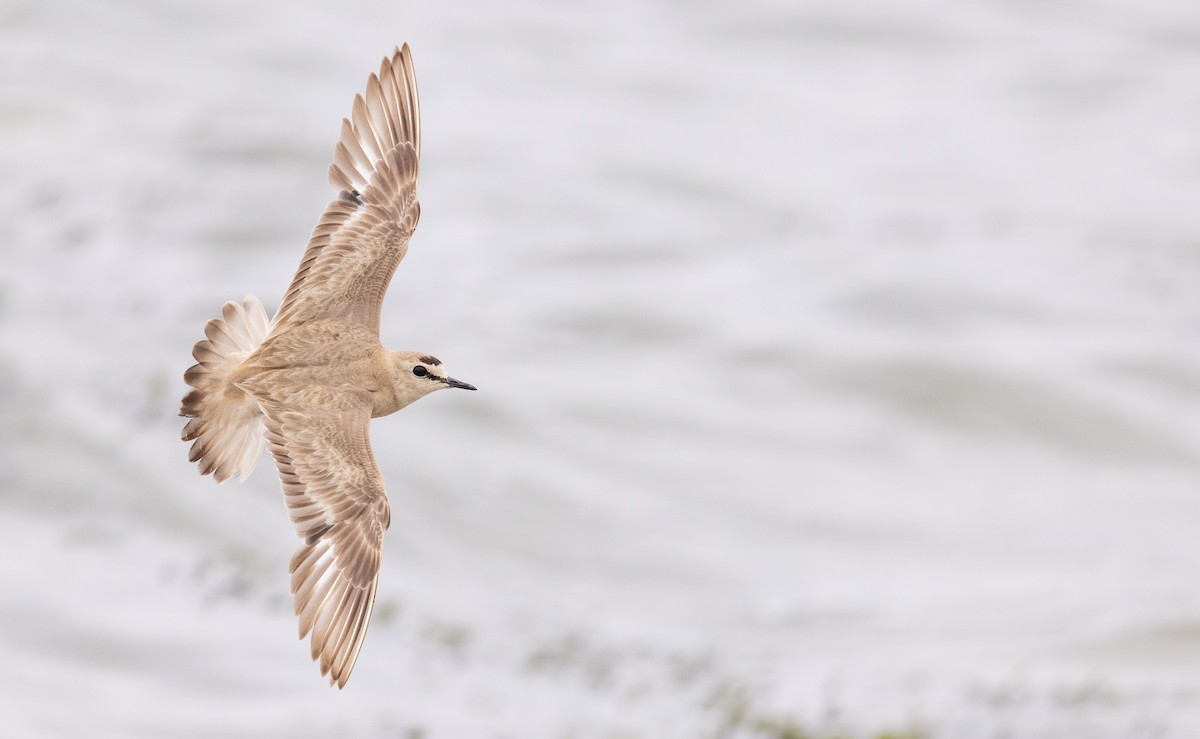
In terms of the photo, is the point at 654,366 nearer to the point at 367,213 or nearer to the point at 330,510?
the point at 367,213

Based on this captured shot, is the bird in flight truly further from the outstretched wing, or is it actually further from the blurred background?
the blurred background

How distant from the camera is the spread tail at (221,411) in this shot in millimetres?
6621

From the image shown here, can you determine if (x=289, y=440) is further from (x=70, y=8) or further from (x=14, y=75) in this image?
(x=70, y=8)

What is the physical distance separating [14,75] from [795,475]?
9.00 metres

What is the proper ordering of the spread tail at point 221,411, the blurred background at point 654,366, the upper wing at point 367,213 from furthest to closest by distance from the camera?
the blurred background at point 654,366 < the upper wing at point 367,213 < the spread tail at point 221,411

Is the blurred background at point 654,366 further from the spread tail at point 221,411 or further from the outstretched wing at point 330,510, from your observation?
the outstretched wing at point 330,510

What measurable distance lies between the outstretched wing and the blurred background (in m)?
4.68

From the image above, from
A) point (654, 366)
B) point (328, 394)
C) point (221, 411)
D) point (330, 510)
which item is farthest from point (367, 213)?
point (654, 366)

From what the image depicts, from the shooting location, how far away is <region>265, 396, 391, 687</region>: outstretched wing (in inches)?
249

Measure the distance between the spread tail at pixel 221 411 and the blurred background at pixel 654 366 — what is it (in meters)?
4.50

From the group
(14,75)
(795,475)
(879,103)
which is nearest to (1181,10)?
(879,103)

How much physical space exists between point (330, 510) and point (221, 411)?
573 mm

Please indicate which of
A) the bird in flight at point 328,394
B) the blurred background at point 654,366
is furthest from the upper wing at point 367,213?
the blurred background at point 654,366

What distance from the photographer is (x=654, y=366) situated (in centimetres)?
1680
